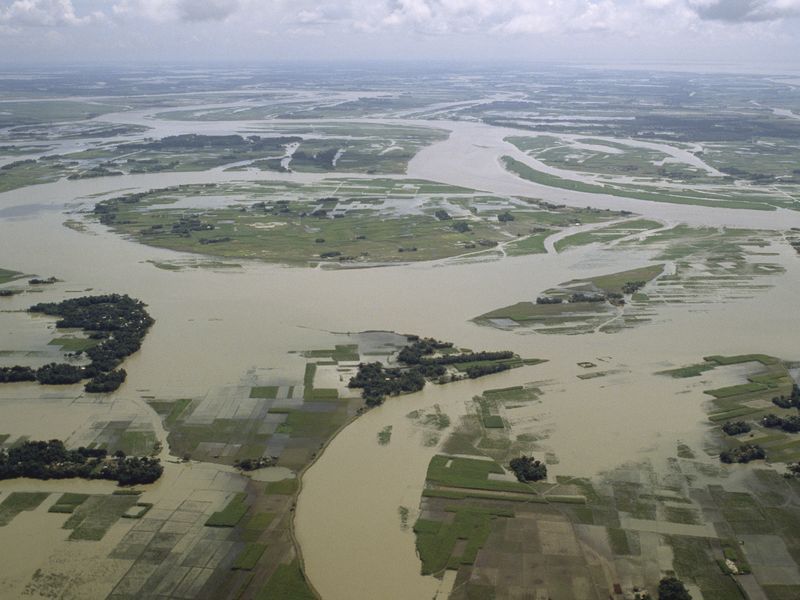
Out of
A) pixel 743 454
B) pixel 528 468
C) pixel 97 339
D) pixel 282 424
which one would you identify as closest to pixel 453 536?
pixel 528 468

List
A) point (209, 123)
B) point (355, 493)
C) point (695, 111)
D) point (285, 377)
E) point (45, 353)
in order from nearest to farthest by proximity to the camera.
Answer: point (355, 493) < point (285, 377) < point (45, 353) < point (209, 123) < point (695, 111)

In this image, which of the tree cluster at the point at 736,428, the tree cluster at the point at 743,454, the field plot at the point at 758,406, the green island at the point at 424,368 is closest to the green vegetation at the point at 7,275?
the green island at the point at 424,368

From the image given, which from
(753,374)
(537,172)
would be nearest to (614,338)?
(753,374)

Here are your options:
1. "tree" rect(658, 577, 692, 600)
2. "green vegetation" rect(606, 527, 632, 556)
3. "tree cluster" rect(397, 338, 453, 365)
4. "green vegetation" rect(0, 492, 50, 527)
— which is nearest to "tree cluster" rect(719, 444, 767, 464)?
"green vegetation" rect(606, 527, 632, 556)

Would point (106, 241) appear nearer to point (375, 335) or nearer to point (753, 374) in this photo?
point (375, 335)

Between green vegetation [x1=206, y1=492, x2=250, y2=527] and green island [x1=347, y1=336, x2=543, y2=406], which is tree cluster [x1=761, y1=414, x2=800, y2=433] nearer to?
green island [x1=347, y1=336, x2=543, y2=406]

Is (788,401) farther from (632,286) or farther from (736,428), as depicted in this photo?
(632,286)
